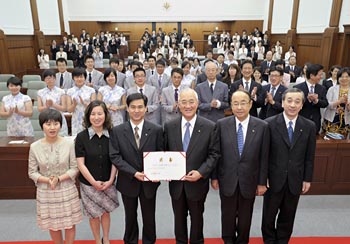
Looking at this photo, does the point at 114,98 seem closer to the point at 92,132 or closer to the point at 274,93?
the point at 92,132

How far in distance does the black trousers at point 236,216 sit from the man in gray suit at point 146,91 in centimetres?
191

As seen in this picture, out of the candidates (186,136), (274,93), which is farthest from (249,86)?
(186,136)

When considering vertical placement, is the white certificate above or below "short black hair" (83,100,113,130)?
Answer: below

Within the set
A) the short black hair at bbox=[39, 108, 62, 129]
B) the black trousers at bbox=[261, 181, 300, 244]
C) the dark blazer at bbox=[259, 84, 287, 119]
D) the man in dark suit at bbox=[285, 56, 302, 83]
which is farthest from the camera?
the man in dark suit at bbox=[285, 56, 302, 83]

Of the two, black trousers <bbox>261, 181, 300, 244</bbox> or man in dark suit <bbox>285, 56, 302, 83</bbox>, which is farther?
man in dark suit <bbox>285, 56, 302, 83</bbox>

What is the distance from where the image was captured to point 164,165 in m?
2.07

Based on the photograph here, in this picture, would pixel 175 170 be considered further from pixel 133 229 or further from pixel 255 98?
pixel 255 98

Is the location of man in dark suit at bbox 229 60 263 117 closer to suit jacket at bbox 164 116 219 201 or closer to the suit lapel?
suit jacket at bbox 164 116 219 201

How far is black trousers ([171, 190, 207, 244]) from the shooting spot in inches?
88.4

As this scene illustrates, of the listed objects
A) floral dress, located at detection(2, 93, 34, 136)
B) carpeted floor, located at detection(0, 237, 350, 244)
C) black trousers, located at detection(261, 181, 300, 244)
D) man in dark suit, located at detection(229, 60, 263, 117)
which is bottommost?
carpeted floor, located at detection(0, 237, 350, 244)

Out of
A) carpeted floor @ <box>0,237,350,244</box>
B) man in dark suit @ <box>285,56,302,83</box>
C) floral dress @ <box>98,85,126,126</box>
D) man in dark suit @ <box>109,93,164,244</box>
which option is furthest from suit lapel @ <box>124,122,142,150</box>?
man in dark suit @ <box>285,56,302,83</box>

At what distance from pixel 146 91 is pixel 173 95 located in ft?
1.26

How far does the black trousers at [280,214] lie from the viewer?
2.35 meters

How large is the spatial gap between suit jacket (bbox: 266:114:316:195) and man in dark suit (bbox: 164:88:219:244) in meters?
0.51
